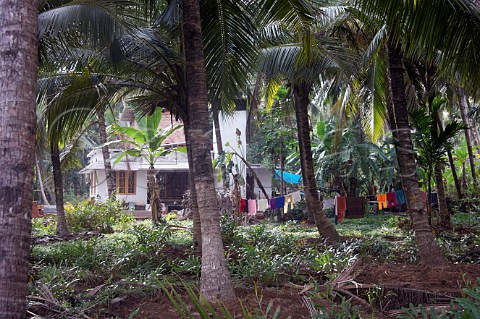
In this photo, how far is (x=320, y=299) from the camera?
5.50m

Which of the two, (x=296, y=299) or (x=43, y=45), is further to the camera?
(x=43, y=45)

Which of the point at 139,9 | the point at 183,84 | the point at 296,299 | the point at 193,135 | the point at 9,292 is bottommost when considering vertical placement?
the point at 296,299

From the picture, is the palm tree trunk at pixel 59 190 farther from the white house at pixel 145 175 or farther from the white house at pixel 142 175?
the white house at pixel 142 175

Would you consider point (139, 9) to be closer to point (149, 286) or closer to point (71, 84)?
point (71, 84)

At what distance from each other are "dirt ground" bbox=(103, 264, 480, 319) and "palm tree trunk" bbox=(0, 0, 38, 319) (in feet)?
5.54

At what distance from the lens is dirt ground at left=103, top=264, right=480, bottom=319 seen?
542 centimetres

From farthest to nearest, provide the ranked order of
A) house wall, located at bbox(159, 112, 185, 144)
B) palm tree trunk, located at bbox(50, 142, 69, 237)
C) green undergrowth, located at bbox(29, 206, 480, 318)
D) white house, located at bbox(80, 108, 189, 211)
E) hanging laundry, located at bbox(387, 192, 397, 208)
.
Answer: house wall, located at bbox(159, 112, 185, 144)
white house, located at bbox(80, 108, 189, 211)
hanging laundry, located at bbox(387, 192, 397, 208)
palm tree trunk, located at bbox(50, 142, 69, 237)
green undergrowth, located at bbox(29, 206, 480, 318)

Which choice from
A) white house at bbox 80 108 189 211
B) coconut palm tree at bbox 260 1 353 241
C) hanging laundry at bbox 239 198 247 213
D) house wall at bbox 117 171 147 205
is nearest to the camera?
coconut palm tree at bbox 260 1 353 241

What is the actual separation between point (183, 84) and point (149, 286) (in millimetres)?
3745

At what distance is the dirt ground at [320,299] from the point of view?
5421 millimetres

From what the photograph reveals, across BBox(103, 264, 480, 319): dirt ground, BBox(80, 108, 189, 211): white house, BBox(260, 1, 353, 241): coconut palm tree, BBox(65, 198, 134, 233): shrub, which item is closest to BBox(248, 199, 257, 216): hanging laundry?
BBox(65, 198, 134, 233): shrub

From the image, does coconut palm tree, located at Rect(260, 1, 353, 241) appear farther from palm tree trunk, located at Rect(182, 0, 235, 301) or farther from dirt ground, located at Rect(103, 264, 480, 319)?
dirt ground, located at Rect(103, 264, 480, 319)

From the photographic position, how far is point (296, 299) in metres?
5.76

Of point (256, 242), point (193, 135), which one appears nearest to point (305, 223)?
point (256, 242)
